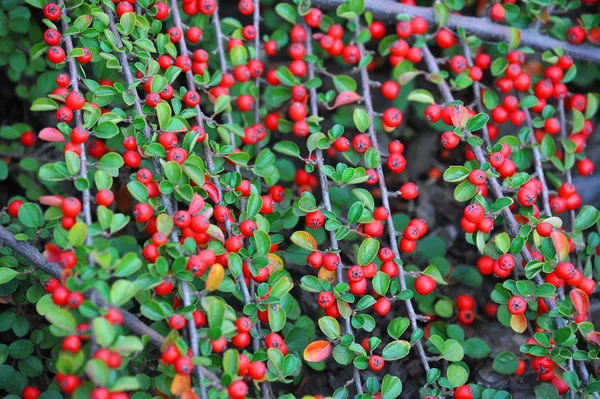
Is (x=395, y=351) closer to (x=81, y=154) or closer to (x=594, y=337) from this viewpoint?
(x=594, y=337)

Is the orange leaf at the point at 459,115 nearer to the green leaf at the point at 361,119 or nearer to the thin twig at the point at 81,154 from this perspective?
the green leaf at the point at 361,119

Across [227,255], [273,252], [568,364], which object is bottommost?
[568,364]

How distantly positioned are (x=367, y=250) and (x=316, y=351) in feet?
1.99

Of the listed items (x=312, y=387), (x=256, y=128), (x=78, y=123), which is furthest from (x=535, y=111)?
(x=78, y=123)

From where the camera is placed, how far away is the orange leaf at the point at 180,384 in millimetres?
2652

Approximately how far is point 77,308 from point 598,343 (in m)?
2.67

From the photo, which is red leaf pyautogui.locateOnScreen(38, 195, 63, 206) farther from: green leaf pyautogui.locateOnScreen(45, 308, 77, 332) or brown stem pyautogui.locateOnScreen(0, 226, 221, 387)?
green leaf pyautogui.locateOnScreen(45, 308, 77, 332)

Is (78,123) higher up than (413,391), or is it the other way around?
(78,123)

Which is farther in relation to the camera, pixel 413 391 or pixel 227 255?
pixel 413 391

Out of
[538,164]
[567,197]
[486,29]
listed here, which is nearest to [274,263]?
[538,164]

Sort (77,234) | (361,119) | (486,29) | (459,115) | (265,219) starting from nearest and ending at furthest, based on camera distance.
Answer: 1. (77,234)
2. (265,219)
3. (459,115)
4. (361,119)
5. (486,29)

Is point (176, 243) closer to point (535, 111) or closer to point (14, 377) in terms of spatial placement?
point (14, 377)

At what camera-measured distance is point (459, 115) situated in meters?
3.60

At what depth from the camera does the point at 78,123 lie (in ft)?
10.3
